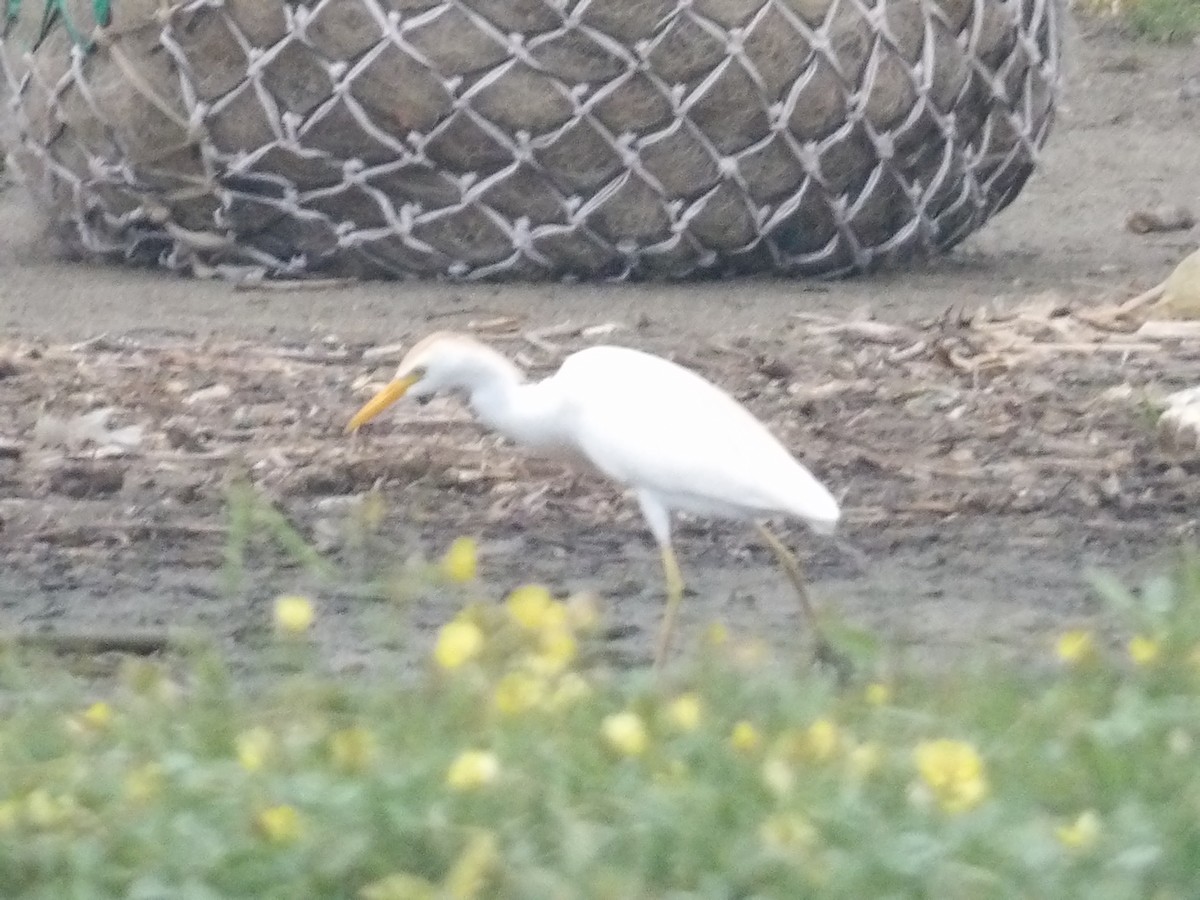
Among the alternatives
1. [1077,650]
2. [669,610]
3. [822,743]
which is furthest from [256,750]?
Answer: [669,610]

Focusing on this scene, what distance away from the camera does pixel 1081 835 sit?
5.22 feet

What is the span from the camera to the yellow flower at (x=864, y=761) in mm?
1710

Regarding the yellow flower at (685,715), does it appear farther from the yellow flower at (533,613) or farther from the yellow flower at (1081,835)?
the yellow flower at (1081,835)

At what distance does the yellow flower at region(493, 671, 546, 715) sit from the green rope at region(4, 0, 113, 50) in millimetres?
3332

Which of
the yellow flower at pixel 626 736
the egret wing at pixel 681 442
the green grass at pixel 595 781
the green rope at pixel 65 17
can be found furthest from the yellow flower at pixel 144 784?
the green rope at pixel 65 17

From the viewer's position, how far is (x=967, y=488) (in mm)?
3248

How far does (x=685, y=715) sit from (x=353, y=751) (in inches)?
10.7

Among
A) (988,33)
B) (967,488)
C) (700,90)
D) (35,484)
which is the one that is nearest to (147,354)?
(35,484)

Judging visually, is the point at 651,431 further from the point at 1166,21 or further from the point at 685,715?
Answer: the point at 1166,21

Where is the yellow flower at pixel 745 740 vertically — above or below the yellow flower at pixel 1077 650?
above

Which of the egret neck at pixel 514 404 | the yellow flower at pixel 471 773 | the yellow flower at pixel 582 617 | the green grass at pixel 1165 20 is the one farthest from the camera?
the green grass at pixel 1165 20

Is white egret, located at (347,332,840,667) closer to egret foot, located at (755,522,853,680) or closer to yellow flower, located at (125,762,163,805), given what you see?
egret foot, located at (755,522,853,680)

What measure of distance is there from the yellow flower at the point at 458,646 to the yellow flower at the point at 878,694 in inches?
13.7

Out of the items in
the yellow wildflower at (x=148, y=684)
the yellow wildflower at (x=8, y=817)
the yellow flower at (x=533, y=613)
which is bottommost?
the yellow wildflower at (x=148, y=684)
